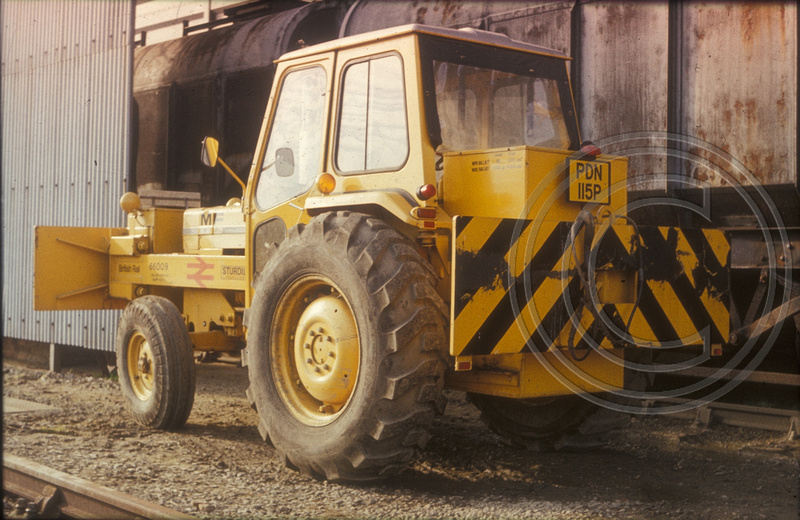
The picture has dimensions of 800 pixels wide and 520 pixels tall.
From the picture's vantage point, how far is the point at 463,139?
4.89 metres

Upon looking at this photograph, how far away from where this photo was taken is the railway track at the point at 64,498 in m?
3.94

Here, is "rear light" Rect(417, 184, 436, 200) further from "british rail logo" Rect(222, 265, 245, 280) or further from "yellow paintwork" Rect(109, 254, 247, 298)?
"british rail logo" Rect(222, 265, 245, 280)

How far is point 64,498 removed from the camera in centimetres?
436

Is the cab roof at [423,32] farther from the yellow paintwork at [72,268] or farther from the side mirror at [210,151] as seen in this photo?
the yellow paintwork at [72,268]

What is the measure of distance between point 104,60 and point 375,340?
7.14 meters

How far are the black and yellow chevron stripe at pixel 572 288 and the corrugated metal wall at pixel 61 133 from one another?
20.9 ft

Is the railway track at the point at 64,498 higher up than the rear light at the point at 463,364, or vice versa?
the rear light at the point at 463,364

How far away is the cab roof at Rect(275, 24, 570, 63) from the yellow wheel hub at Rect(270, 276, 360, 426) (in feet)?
4.52

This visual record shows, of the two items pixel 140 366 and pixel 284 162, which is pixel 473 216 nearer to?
pixel 284 162

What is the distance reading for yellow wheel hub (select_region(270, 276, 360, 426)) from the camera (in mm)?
4488

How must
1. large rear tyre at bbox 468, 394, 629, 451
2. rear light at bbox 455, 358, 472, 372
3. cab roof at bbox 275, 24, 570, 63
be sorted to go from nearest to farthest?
1. rear light at bbox 455, 358, 472, 372
2. cab roof at bbox 275, 24, 570, 63
3. large rear tyre at bbox 468, 394, 629, 451

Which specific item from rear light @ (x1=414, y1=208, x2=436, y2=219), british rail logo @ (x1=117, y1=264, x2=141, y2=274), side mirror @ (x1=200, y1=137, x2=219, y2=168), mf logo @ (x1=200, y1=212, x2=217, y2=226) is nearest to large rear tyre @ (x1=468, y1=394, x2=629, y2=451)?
rear light @ (x1=414, y1=208, x2=436, y2=219)

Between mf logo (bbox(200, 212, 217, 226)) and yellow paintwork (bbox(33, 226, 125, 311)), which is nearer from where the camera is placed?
mf logo (bbox(200, 212, 217, 226))

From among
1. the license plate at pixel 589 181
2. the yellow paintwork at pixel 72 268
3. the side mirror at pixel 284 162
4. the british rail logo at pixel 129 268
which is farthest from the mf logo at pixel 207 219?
the license plate at pixel 589 181
